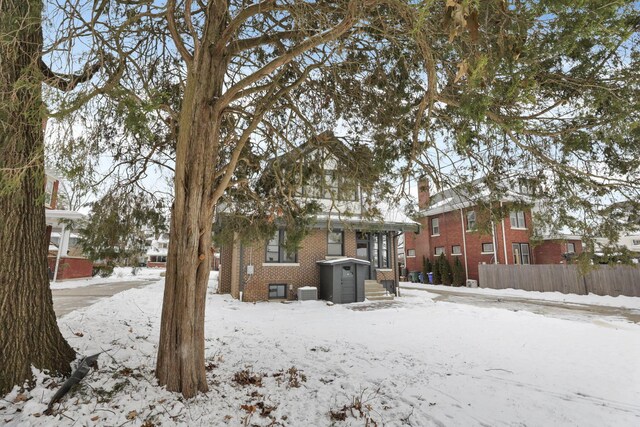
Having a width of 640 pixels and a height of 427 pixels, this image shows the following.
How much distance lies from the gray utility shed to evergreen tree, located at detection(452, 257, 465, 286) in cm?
1276

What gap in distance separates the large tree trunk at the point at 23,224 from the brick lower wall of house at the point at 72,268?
19276 millimetres

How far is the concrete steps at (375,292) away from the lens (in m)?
15.6

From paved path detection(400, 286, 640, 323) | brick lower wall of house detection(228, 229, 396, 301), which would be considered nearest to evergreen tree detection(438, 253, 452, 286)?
paved path detection(400, 286, 640, 323)

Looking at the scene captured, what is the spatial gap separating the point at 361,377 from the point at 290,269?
1023 centimetres

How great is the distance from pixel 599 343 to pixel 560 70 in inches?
268

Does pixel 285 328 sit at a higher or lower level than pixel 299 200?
lower

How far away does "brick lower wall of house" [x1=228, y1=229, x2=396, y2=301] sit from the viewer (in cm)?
1470

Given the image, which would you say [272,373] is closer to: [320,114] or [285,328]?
[285,328]

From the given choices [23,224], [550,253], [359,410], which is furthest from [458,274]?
[23,224]

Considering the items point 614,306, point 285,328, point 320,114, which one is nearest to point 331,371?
point 285,328

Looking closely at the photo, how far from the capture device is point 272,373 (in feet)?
17.4

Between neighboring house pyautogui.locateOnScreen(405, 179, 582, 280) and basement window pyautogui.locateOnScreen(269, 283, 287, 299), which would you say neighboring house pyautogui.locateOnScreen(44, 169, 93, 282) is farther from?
neighboring house pyautogui.locateOnScreen(405, 179, 582, 280)

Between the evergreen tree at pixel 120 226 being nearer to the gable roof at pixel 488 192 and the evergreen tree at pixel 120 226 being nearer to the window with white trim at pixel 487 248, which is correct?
the gable roof at pixel 488 192

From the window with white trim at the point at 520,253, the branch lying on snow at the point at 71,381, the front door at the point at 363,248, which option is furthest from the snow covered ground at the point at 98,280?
the window with white trim at the point at 520,253
